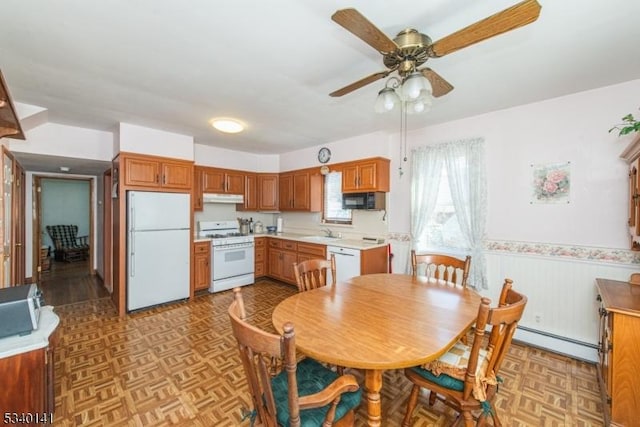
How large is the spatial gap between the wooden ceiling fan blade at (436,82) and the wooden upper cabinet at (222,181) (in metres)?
3.94

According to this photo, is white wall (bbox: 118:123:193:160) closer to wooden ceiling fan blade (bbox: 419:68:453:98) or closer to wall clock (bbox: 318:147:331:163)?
wall clock (bbox: 318:147:331:163)

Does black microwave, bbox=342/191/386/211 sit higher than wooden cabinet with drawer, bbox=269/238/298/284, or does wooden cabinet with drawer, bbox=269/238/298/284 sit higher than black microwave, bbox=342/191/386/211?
black microwave, bbox=342/191/386/211

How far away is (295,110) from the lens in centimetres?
304

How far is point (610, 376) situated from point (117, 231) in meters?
5.13

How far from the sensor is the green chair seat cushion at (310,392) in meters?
1.17

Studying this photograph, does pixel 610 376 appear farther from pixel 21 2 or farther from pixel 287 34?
pixel 21 2

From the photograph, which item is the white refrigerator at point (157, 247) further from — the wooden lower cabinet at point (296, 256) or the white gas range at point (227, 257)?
the wooden lower cabinet at point (296, 256)

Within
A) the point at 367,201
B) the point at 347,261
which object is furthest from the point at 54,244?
the point at 367,201

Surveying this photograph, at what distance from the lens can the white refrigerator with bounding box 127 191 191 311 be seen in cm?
354

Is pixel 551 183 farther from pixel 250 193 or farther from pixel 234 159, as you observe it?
pixel 234 159

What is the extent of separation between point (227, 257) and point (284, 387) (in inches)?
135

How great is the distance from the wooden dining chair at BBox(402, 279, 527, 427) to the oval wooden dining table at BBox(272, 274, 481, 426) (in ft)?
0.48

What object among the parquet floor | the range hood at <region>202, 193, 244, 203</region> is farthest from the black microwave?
the range hood at <region>202, 193, 244, 203</region>

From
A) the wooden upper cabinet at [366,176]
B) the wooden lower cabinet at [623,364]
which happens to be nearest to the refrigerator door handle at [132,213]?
the wooden upper cabinet at [366,176]
